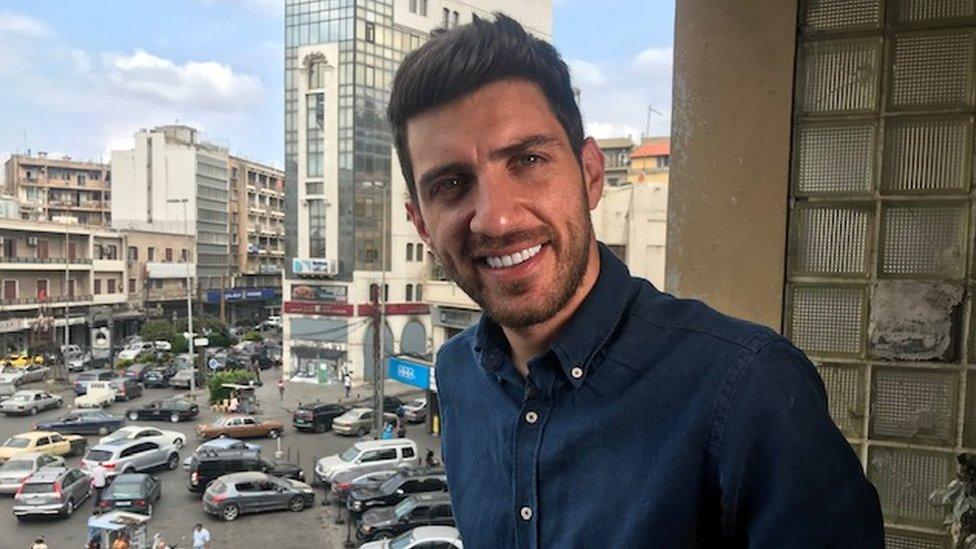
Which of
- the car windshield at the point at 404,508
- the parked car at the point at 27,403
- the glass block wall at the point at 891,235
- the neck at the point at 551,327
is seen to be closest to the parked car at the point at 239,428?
the parked car at the point at 27,403

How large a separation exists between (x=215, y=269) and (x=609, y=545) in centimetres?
2943

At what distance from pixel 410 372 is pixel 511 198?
10.3 metres

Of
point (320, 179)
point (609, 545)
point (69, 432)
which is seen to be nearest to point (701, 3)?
point (609, 545)

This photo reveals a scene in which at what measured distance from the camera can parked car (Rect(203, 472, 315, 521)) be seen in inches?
296

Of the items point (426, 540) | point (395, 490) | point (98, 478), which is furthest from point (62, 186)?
point (426, 540)

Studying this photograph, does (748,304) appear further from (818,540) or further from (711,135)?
(818,540)

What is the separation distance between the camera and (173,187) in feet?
86.1

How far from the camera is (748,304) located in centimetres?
167

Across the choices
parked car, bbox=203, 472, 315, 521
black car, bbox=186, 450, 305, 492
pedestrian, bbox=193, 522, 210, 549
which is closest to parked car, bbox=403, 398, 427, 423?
black car, bbox=186, 450, 305, 492

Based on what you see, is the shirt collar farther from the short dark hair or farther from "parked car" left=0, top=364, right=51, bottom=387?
"parked car" left=0, top=364, right=51, bottom=387

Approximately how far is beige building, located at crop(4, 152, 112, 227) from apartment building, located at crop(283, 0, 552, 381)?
13508 millimetres

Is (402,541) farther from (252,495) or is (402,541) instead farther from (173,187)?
(173,187)

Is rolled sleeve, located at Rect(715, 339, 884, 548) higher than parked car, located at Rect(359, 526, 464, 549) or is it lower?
higher

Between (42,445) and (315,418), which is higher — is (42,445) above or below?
above
